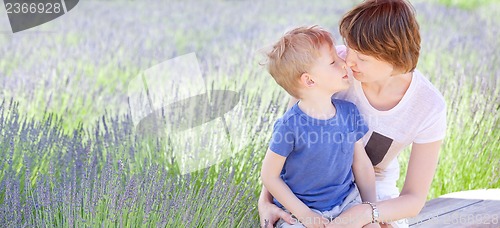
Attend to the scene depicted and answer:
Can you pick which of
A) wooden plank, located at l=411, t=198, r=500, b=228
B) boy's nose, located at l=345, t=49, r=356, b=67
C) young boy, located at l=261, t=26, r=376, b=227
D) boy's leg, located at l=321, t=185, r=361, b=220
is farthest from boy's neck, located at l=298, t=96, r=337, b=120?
wooden plank, located at l=411, t=198, r=500, b=228

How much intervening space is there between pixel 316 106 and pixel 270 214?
36 cm

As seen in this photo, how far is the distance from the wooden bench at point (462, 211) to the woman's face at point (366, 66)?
0.74m

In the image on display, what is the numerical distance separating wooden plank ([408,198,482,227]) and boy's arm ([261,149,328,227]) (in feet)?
2.30

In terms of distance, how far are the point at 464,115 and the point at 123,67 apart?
236 cm

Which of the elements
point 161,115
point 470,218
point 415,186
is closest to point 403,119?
Result: point 415,186

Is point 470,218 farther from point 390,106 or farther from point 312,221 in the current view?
point 312,221

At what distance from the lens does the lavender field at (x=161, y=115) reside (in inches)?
91.6

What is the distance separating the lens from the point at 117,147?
2.87 meters

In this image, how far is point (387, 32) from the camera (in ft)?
7.54

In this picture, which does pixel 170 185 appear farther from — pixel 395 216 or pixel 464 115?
pixel 464 115

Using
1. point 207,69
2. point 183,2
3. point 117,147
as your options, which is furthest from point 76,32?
point 117,147

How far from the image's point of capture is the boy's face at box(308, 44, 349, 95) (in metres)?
2.34

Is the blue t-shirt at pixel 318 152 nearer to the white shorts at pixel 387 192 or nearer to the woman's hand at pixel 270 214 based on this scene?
the woman's hand at pixel 270 214

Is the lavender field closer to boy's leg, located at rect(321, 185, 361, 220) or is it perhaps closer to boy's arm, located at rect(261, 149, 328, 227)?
boy's arm, located at rect(261, 149, 328, 227)
